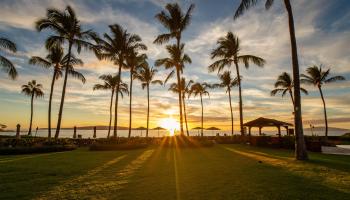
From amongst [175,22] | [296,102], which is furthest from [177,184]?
[175,22]

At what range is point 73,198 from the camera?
6.07 metres

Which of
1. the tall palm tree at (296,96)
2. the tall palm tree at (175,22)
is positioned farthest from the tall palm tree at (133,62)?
the tall palm tree at (296,96)

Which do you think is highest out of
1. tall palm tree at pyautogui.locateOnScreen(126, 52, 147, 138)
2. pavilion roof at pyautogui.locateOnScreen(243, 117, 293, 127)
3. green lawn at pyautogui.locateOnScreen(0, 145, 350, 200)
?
tall palm tree at pyautogui.locateOnScreen(126, 52, 147, 138)

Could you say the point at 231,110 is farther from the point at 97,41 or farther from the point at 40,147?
the point at 40,147

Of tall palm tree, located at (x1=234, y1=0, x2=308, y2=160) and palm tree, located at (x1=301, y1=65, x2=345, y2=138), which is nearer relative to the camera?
tall palm tree, located at (x1=234, y1=0, x2=308, y2=160)

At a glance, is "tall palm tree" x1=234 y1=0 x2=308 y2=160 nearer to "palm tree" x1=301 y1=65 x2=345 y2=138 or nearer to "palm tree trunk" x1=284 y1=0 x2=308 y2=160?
"palm tree trunk" x1=284 y1=0 x2=308 y2=160

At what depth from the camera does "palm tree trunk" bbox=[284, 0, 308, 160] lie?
12786 mm

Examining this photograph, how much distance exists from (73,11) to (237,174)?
22.4 meters

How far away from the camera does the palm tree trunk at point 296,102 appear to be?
12786 mm

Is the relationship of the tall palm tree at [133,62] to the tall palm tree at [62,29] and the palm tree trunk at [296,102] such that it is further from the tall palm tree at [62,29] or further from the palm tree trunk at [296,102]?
the palm tree trunk at [296,102]

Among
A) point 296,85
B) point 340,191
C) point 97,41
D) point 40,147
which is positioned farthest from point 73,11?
point 340,191

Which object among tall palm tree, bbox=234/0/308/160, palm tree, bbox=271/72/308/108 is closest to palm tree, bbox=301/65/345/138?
palm tree, bbox=271/72/308/108

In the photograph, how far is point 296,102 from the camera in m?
13.1

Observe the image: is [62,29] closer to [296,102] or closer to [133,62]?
[133,62]
